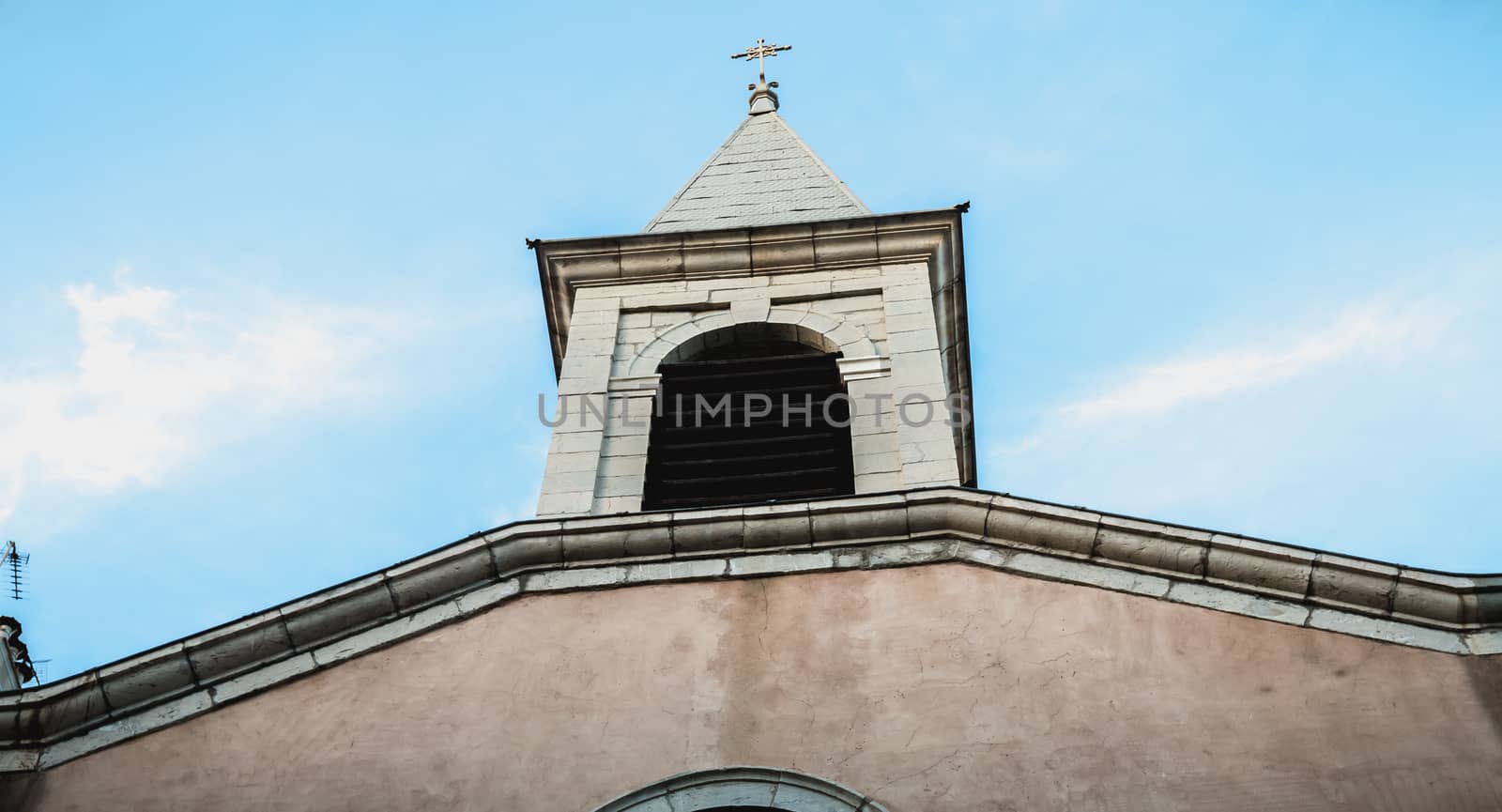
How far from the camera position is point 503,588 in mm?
10164

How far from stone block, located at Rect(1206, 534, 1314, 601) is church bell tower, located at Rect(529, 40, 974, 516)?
253 centimetres

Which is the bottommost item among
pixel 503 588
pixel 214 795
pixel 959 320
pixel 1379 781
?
pixel 1379 781

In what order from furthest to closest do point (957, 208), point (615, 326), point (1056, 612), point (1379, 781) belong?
point (957, 208)
point (615, 326)
point (1056, 612)
point (1379, 781)

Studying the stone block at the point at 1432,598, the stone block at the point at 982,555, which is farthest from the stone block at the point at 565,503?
the stone block at the point at 1432,598

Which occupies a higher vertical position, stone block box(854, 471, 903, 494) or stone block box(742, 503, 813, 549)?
stone block box(854, 471, 903, 494)

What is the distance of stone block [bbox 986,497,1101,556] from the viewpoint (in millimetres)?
9961

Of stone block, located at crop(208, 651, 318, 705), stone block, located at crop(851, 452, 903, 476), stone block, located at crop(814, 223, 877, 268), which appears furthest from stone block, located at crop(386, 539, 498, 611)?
stone block, located at crop(814, 223, 877, 268)

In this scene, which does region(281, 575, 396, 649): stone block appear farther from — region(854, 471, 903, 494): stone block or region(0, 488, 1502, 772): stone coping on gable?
region(854, 471, 903, 494): stone block

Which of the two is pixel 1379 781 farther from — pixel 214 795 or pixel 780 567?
pixel 214 795

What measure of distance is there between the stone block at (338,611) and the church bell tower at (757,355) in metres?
2.11

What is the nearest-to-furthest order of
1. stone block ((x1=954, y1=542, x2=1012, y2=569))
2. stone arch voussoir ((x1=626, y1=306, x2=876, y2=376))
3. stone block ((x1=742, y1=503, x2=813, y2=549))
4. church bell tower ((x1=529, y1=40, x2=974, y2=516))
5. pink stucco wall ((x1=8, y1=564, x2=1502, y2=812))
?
pink stucco wall ((x1=8, y1=564, x2=1502, y2=812)), stone block ((x1=954, y1=542, x2=1012, y2=569)), stone block ((x1=742, y1=503, x2=813, y2=549)), church bell tower ((x1=529, y1=40, x2=974, y2=516)), stone arch voussoir ((x1=626, y1=306, x2=876, y2=376))

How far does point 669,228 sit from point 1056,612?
729 cm

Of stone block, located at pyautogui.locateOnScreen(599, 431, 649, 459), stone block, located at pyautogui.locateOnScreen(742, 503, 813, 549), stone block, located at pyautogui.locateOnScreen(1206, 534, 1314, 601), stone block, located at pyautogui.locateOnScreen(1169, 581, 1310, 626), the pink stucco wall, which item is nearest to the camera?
the pink stucco wall

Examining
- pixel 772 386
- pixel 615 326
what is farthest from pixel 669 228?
pixel 772 386
